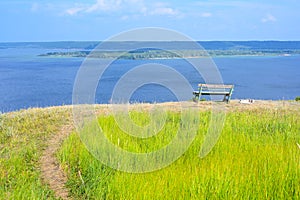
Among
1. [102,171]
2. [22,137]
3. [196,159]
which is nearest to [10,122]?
[22,137]

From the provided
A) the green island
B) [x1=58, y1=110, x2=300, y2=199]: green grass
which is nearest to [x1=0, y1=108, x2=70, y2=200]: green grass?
the green island

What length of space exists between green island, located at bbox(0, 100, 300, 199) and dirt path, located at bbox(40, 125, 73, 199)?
58 millimetres

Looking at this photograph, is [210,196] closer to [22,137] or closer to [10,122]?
[22,137]

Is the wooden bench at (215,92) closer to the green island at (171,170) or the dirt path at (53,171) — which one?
A: the green island at (171,170)

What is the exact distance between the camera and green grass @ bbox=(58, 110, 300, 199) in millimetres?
4258

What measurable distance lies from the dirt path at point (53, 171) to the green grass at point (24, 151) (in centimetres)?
10

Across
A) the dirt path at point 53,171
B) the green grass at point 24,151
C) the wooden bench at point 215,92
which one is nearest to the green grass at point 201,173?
the dirt path at point 53,171

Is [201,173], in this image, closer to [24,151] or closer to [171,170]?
[171,170]

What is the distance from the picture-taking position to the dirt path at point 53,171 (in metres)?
5.23

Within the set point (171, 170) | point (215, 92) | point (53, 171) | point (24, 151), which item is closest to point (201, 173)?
point (171, 170)

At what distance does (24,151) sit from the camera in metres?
6.85

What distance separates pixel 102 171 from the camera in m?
5.39

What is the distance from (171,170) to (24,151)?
3073 mm

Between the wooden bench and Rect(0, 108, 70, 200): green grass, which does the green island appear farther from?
the wooden bench
